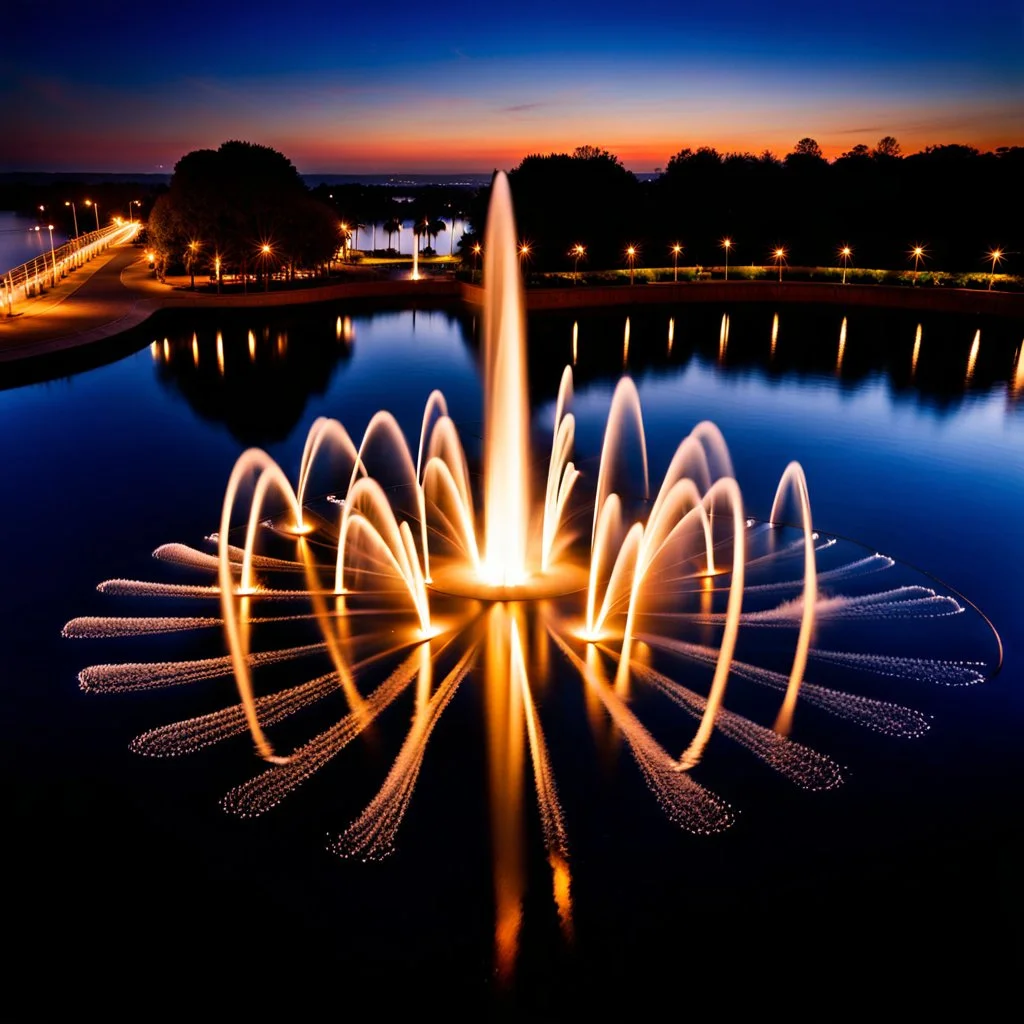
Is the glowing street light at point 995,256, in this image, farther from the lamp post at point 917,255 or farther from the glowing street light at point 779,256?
the glowing street light at point 779,256

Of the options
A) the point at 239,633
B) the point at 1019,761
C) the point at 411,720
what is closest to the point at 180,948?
the point at 411,720

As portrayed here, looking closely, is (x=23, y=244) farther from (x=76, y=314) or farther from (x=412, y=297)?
(x=76, y=314)

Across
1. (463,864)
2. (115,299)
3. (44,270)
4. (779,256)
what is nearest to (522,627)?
(463,864)

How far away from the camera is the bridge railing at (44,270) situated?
43131 millimetres

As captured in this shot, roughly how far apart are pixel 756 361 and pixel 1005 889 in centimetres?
3215

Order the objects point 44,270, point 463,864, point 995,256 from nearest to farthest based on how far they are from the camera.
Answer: point 463,864, point 44,270, point 995,256

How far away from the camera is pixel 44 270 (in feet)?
177

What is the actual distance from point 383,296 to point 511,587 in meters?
46.1

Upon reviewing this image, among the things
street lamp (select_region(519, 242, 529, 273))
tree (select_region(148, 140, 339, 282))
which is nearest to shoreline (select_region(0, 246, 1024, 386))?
tree (select_region(148, 140, 339, 282))

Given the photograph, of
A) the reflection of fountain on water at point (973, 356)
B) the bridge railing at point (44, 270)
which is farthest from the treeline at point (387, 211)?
the reflection of fountain on water at point (973, 356)

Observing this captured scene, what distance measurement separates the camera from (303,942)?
7887 millimetres

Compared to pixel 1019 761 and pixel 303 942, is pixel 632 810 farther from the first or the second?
pixel 1019 761

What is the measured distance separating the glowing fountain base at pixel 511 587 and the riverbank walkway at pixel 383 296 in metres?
29.9

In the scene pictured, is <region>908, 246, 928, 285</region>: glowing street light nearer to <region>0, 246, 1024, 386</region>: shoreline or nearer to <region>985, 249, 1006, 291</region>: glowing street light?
<region>985, 249, 1006, 291</region>: glowing street light
